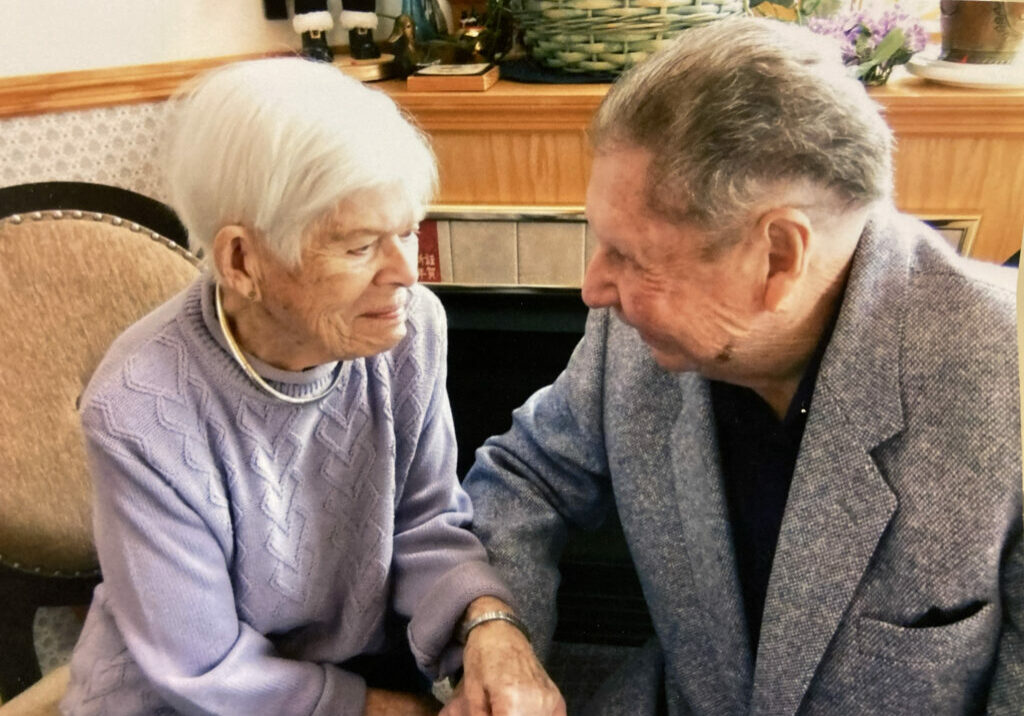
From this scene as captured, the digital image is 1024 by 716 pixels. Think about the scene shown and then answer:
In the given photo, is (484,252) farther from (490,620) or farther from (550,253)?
(490,620)

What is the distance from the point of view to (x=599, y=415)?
1058mm

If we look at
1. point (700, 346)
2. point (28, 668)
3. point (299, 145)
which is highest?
point (299, 145)

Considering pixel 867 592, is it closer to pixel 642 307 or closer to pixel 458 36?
pixel 642 307

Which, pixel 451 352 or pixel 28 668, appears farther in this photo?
pixel 451 352

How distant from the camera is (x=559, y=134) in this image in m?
1.37

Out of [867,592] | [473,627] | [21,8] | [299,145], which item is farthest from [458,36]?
[867,592]

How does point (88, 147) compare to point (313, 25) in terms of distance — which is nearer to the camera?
point (88, 147)

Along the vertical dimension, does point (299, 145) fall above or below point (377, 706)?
above

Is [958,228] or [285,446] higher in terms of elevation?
[958,228]

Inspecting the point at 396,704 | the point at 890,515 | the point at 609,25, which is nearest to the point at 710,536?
the point at 890,515

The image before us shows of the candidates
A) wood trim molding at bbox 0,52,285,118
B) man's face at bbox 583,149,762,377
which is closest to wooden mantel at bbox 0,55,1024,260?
wood trim molding at bbox 0,52,285,118

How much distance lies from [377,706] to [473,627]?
7.3 inches

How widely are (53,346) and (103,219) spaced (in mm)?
190

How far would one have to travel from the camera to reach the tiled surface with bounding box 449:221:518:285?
1.45 metres
